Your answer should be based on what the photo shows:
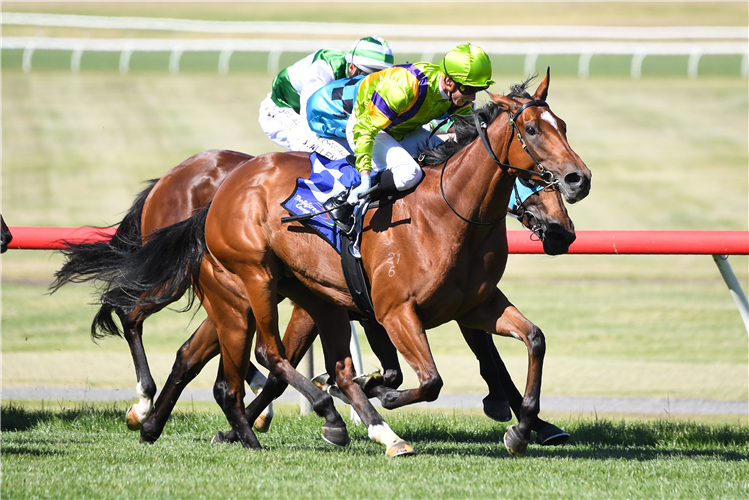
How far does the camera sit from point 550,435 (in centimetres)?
483

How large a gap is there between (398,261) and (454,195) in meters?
0.42

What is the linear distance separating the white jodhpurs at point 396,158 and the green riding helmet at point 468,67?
1.53ft

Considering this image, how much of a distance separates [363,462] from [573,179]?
63.9 inches

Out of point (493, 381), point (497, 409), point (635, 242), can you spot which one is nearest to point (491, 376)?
point (493, 381)

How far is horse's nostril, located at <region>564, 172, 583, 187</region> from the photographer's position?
4152 millimetres

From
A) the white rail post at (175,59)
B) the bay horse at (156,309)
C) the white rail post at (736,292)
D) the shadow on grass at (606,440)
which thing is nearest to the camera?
the bay horse at (156,309)

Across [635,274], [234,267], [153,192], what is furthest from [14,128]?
[234,267]

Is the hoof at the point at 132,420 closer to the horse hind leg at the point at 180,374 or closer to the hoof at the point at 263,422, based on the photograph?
the horse hind leg at the point at 180,374

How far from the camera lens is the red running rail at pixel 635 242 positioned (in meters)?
5.76

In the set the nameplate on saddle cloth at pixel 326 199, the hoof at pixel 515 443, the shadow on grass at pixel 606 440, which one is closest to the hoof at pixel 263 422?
the shadow on grass at pixel 606 440

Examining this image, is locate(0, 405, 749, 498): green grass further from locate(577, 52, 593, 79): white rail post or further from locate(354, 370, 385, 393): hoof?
locate(577, 52, 593, 79): white rail post

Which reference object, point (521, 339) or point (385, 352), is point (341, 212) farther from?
point (521, 339)

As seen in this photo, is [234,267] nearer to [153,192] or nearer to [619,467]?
[153,192]

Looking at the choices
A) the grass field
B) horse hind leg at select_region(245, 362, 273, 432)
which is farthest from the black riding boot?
horse hind leg at select_region(245, 362, 273, 432)
